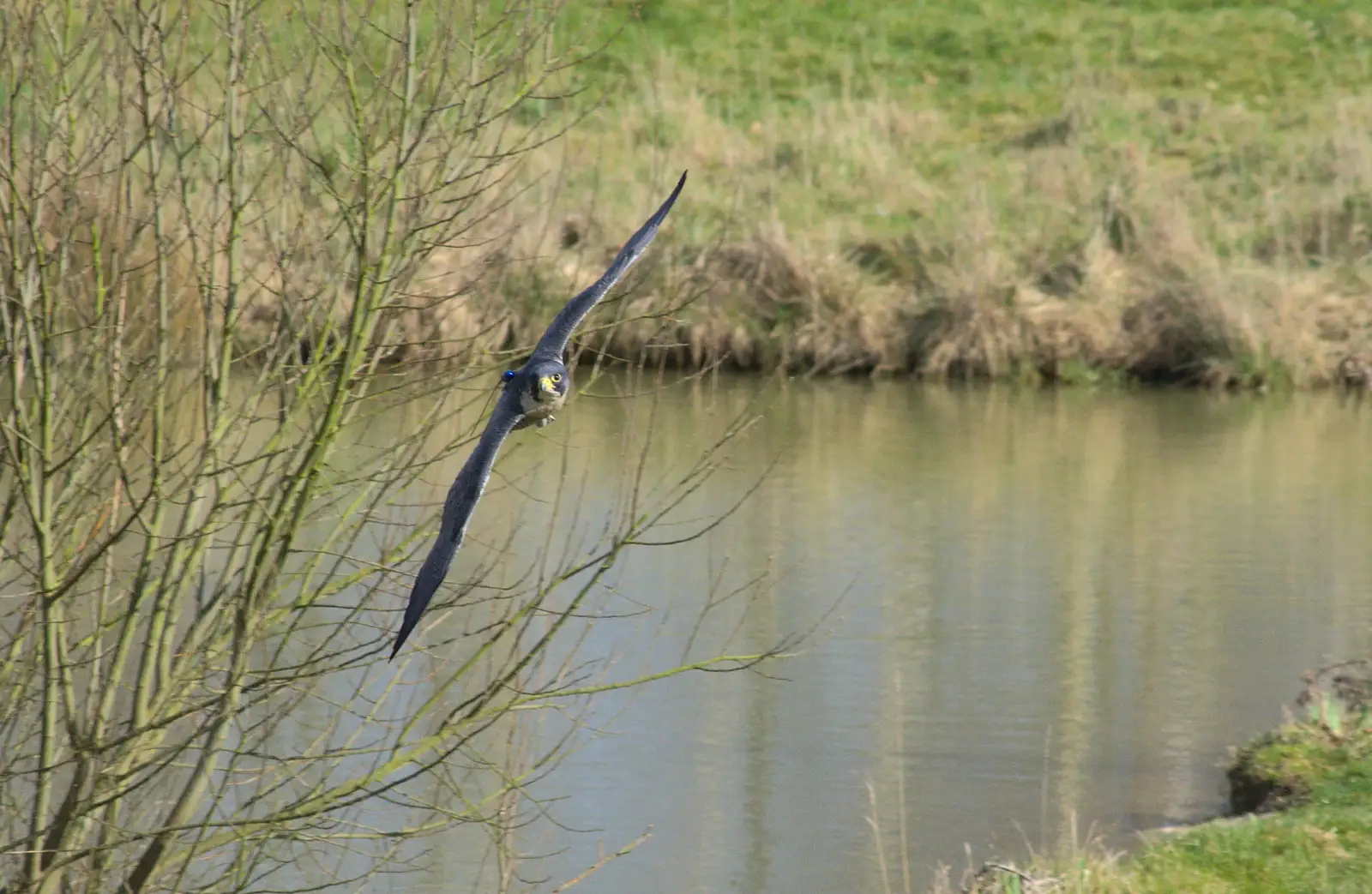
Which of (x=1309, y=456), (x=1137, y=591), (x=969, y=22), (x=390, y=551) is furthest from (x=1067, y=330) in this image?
(x=390, y=551)

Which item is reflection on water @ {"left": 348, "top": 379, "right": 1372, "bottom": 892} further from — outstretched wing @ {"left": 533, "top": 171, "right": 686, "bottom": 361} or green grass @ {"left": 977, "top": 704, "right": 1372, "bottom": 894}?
outstretched wing @ {"left": 533, "top": 171, "right": 686, "bottom": 361}

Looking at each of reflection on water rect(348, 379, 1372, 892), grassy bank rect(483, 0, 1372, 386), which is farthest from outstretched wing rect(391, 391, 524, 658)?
grassy bank rect(483, 0, 1372, 386)

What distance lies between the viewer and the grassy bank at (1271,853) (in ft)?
16.3

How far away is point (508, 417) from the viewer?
353 cm

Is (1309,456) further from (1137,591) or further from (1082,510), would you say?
(1137,591)

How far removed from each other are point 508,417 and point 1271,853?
8.59ft

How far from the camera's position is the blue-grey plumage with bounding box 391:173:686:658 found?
11.1ft

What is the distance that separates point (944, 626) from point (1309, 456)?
580 centimetres

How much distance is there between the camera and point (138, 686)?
13.4ft

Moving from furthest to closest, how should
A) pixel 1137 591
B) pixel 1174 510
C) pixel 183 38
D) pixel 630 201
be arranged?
pixel 630 201, pixel 1174 510, pixel 1137 591, pixel 183 38

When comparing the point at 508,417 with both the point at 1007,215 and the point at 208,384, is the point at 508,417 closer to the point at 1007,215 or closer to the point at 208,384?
the point at 208,384

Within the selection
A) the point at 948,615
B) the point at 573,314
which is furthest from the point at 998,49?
the point at 573,314

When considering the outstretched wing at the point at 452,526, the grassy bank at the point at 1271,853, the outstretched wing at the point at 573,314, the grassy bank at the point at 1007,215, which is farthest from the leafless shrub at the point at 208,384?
the grassy bank at the point at 1007,215

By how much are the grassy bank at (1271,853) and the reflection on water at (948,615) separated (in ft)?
2.29
